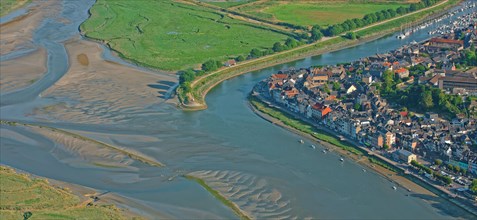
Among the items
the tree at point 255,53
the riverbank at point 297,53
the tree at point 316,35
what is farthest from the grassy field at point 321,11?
the tree at point 255,53

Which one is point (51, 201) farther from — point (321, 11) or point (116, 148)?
point (321, 11)

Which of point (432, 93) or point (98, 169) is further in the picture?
point (432, 93)

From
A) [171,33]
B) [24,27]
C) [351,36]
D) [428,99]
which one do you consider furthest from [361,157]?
[24,27]

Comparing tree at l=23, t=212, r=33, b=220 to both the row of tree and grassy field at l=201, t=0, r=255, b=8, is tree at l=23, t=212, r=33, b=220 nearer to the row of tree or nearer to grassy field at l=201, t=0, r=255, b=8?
the row of tree

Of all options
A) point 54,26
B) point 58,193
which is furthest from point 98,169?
point 54,26

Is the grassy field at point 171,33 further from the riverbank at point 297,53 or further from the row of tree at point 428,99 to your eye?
the row of tree at point 428,99

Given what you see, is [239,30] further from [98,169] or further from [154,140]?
[98,169]
